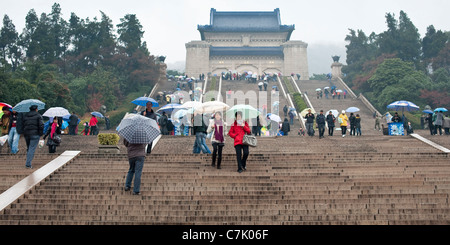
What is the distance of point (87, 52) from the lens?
35594 mm

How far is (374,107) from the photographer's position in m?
30.4

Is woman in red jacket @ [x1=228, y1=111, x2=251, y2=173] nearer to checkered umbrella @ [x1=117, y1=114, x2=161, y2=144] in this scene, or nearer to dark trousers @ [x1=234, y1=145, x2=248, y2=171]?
dark trousers @ [x1=234, y1=145, x2=248, y2=171]

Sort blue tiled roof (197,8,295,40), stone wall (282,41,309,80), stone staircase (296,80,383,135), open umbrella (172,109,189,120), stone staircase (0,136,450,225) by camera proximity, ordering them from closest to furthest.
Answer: stone staircase (0,136,450,225) → open umbrella (172,109,189,120) → stone staircase (296,80,383,135) → stone wall (282,41,309,80) → blue tiled roof (197,8,295,40)

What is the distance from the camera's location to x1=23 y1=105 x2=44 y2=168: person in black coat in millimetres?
9703

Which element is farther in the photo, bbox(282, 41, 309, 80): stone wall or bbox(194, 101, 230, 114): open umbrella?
bbox(282, 41, 309, 80): stone wall

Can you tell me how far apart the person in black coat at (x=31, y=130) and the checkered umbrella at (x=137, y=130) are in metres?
3.02

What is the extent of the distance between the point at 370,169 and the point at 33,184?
21.5 ft

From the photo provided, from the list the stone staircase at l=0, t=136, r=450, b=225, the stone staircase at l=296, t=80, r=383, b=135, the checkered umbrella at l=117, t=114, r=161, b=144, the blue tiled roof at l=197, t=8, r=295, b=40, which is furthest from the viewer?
the blue tiled roof at l=197, t=8, r=295, b=40

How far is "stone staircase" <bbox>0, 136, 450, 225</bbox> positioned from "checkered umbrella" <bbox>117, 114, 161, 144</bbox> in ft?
3.07

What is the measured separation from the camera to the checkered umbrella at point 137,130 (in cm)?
756

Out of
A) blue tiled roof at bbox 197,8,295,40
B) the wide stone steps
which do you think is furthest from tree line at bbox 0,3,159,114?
the wide stone steps
